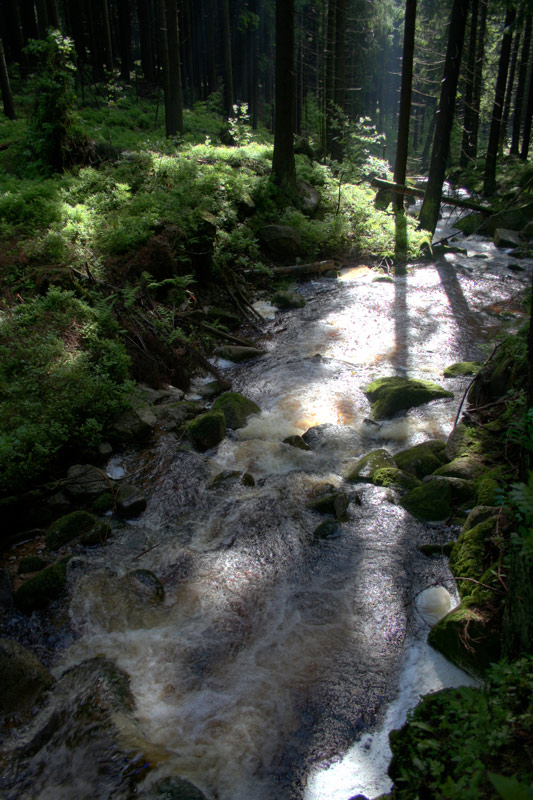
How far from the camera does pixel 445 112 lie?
16.5m

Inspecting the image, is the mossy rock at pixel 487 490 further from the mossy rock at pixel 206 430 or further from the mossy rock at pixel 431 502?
the mossy rock at pixel 206 430

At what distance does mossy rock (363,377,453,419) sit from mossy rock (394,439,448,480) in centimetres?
133

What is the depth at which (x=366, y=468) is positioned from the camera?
6727 mm

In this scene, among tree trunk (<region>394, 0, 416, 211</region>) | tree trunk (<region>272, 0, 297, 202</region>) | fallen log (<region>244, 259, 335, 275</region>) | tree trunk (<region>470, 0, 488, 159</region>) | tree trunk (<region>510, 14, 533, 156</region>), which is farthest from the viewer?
tree trunk (<region>510, 14, 533, 156</region>)

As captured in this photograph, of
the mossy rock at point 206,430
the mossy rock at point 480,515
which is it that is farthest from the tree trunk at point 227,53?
the mossy rock at point 480,515

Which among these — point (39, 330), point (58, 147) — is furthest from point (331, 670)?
point (58, 147)

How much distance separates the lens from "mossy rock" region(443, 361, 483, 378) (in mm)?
9188

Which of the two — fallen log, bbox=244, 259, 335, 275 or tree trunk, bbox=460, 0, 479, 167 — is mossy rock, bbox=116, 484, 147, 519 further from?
tree trunk, bbox=460, 0, 479, 167

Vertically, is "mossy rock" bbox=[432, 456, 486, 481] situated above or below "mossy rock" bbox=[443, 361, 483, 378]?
above

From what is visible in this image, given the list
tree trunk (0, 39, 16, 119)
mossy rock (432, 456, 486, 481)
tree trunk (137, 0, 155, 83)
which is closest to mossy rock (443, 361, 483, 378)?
mossy rock (432, 456, 486, 481)

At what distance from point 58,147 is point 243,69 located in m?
36.8

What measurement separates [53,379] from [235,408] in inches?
107

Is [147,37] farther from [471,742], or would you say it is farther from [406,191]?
[471,742]

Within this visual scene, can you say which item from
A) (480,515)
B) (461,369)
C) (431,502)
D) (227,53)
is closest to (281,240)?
(461,369)
